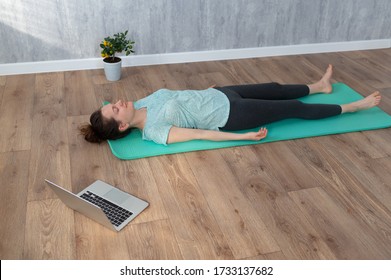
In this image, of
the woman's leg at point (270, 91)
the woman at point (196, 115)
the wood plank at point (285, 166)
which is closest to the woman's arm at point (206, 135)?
the woman at point (196, 115)

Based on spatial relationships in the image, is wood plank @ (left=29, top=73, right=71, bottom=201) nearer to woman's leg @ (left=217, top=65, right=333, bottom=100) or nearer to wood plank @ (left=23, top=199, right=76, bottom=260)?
wood plank @ (left=23, top=199, right=76, bottom=260)

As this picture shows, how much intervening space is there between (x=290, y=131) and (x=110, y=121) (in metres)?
1.08

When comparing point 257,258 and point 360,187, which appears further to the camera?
point 360,187

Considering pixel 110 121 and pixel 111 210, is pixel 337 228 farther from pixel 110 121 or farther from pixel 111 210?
pixel 110 121

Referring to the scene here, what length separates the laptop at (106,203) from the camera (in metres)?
1.88

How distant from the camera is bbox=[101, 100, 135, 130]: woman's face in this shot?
2340 mm

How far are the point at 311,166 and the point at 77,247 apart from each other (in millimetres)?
1280

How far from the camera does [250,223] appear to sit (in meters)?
1.94

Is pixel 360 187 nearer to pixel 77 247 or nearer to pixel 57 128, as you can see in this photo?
pixel 77 247

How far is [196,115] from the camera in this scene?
244 cm

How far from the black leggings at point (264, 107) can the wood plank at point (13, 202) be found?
1.15m

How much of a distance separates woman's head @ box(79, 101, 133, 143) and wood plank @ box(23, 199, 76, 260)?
0.49m

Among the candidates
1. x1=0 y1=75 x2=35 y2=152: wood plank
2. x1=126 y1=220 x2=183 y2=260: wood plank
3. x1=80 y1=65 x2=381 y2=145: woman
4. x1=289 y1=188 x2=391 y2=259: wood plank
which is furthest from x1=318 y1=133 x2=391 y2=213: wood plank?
x1=0 y1=75 x2=35 y2=152: wood plank

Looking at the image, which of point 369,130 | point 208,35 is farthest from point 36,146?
point 369,130
